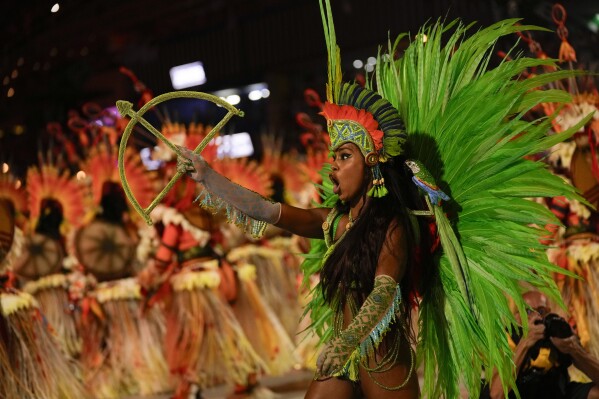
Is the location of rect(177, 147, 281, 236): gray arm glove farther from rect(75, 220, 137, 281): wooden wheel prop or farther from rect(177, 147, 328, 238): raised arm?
rect(75, 220, 137, 281): wooden wheel prop

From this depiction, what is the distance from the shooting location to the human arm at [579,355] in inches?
144

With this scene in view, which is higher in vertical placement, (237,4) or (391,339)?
(237,4)

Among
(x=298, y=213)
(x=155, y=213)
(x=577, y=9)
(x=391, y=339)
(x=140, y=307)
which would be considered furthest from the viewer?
(x=140, y=307)

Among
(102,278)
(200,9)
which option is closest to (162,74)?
(200,9)

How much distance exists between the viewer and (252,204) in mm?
3213

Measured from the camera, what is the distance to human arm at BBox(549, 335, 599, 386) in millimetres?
3666

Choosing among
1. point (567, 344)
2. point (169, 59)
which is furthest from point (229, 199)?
point (169, 59)

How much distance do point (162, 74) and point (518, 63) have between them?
19.4 feet

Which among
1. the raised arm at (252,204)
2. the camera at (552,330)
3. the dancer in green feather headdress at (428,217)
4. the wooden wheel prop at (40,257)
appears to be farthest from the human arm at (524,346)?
the wooden wheel prop at (40,257)

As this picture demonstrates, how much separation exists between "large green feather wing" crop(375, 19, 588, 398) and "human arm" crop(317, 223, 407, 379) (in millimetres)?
207

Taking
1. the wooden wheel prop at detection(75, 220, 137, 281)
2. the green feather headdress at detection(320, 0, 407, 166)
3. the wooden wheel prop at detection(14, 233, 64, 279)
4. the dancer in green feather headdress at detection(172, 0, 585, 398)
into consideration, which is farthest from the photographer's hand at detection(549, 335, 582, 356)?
the wooden wheel prop at detection(14, 233, 64, 279)

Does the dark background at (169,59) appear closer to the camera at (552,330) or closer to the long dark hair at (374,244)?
the camera at (552,330)

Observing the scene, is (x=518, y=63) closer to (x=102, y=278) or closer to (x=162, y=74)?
(x=102, y=278)

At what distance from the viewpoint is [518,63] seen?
339cm
